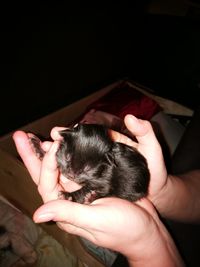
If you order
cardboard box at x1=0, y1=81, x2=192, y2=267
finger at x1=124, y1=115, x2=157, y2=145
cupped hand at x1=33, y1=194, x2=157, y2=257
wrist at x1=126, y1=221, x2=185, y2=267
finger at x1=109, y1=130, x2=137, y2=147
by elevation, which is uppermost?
finger at x1=124, y1=115, x2=157, y2=145

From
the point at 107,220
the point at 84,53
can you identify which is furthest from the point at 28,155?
the point at 84,53

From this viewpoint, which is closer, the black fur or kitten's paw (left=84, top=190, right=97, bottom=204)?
the black fur

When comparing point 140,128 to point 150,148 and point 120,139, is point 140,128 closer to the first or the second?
point 150,148

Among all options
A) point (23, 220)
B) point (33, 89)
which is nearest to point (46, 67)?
point (33, 89)

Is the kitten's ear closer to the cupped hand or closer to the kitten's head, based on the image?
the kitten's head

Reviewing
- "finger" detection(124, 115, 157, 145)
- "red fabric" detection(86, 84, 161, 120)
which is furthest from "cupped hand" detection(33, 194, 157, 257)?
"red fabric" detection(86, 84, 161, 120)

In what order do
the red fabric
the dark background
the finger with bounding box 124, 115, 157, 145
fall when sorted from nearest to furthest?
the finger with bounding box 124, 115, 157, 145 < the dark background < the red fabric

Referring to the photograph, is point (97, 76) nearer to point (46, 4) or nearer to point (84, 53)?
point (84, 53)
